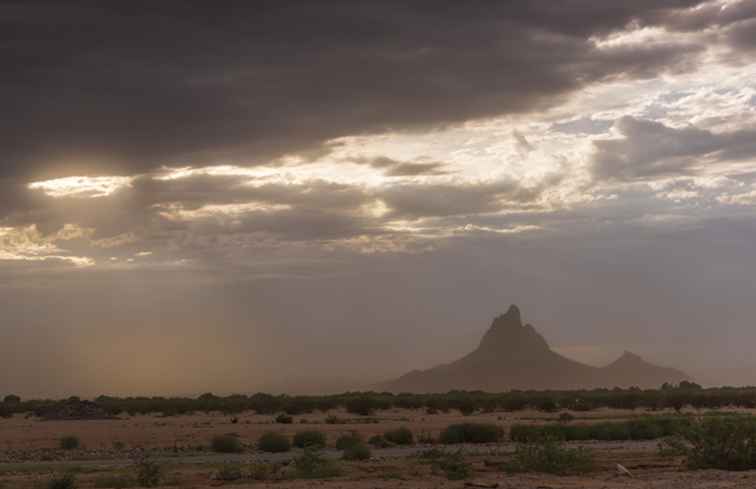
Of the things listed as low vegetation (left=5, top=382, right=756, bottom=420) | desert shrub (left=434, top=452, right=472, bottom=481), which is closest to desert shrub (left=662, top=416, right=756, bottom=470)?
desert shrub (left=434, top=452, right=472, bottom=481)

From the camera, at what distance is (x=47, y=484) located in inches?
1160

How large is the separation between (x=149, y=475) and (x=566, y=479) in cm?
1247

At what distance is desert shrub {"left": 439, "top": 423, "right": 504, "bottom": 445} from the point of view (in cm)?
5030

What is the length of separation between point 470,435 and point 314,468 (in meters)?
20.2

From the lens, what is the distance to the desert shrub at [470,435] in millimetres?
50303

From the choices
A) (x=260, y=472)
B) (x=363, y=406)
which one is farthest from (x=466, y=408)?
(x=260, y=472)

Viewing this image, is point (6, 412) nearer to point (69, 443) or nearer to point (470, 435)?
point (69, 443)

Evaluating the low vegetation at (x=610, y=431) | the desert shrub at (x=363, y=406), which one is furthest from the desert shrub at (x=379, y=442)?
the desert shrub at (x=363, y=406)

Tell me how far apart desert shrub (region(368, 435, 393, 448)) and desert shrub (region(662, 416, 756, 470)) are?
56.0 feet

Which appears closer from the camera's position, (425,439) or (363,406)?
(425,439)

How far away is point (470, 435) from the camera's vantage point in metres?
50.6

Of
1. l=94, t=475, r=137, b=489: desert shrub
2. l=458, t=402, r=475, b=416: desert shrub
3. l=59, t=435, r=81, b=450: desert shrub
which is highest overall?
l=458, t=402, r=475, b=416: desert shrub

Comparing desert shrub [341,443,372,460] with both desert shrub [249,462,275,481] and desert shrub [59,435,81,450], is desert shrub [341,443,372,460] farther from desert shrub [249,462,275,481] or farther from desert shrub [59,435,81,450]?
desert shrub [59,435,81,450]

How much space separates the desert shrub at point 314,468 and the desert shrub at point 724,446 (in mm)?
11698
